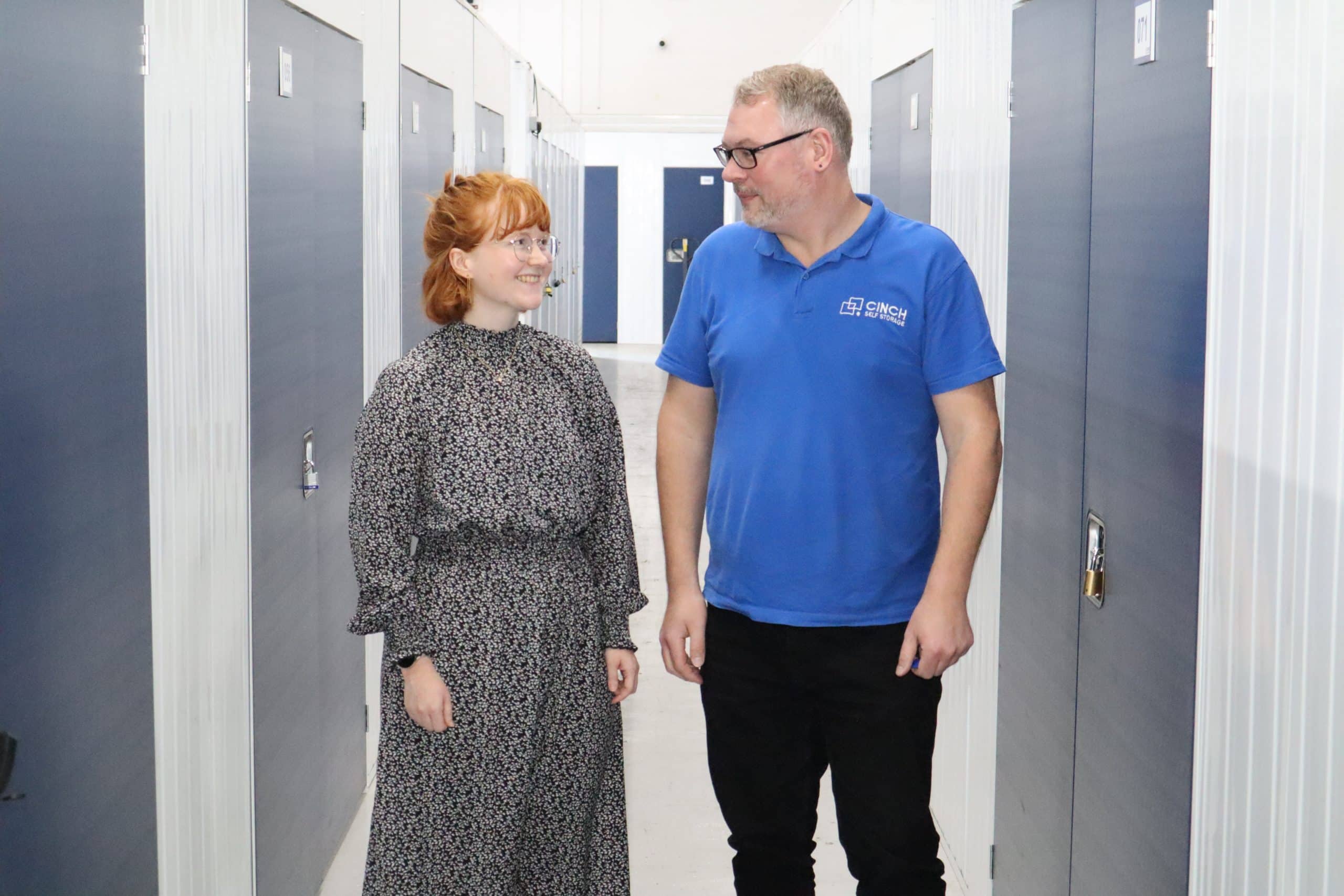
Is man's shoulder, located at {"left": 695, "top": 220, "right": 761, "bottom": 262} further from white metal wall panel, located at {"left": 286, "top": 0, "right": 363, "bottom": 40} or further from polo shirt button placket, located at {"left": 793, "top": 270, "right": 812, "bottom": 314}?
white metal wall panel, located at {"left": 286, "top": 0, "right": 363, "bottom": 40}

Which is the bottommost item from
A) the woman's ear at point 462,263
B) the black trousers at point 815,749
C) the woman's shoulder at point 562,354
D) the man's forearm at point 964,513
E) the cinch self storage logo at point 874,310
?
the black trousers at point 815,749

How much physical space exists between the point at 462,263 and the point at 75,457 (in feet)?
2.02

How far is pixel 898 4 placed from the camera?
3.87m

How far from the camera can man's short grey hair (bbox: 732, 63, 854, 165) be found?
2086mm

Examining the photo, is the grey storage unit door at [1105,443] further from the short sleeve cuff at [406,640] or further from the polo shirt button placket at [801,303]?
the short sleeve cuff at [406,640]

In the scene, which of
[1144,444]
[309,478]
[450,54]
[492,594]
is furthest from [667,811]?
[450,54]

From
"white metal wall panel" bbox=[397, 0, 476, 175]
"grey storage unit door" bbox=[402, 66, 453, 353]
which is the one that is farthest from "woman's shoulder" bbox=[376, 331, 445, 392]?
"grey storage unit door" bbox=[402, 66, 453, 353]

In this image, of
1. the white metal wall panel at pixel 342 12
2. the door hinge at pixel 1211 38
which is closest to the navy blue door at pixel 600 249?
the white metal wall panel at pixel 342 12

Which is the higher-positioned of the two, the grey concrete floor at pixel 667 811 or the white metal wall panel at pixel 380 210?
the white metal wall panel at pixel 380 210

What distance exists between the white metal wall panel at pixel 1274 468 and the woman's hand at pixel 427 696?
104 centimetres

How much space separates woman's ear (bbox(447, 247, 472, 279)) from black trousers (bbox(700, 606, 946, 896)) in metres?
0.66

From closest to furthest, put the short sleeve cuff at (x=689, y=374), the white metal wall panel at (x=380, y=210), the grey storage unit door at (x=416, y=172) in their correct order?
the short sleeve cuff at (x=689, y=374), the white metal wall panel at (x=380, y=210), the grey storage unit door at (x=416, y=172)

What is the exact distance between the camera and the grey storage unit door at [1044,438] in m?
2.42

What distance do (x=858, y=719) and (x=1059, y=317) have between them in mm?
875
